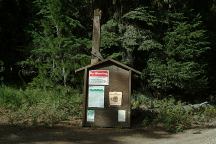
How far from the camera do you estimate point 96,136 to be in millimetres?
14484

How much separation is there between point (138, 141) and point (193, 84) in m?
11.2

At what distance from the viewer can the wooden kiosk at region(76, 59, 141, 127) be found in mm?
15969

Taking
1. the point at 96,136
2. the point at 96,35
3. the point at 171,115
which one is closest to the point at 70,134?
the point at 96,136

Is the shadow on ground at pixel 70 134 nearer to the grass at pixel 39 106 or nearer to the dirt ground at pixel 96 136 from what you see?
the dirt ground at pixel 96 136

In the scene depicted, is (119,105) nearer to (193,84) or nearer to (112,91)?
(112,91)

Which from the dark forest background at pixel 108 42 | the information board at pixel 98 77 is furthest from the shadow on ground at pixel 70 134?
the dark forest background at pixel 108 42

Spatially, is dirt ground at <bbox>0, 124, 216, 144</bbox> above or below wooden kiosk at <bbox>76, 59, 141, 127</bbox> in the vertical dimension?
below

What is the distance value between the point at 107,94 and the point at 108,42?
6902 millimetres

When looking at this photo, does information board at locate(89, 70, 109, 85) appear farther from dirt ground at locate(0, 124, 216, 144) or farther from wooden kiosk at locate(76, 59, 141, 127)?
dirt ground at locate(0, 124, 216, 144)

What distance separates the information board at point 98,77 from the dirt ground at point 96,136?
152cm

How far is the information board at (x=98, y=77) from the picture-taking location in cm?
1609

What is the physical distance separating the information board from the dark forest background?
527 cm

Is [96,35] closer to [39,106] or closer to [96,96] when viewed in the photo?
[96,96]

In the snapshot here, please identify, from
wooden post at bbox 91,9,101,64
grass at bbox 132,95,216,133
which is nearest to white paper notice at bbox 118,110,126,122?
grass at bbox 132,95,216,133
